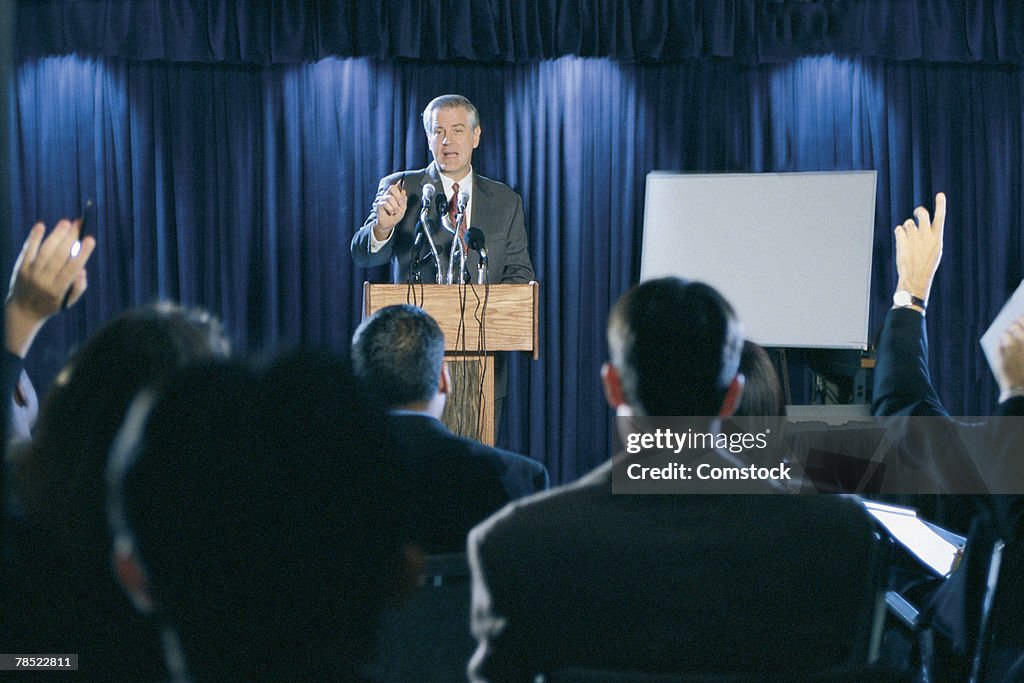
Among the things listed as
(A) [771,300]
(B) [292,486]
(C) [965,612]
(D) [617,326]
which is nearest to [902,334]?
(C) [965,612]

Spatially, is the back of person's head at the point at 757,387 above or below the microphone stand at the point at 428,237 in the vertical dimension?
below

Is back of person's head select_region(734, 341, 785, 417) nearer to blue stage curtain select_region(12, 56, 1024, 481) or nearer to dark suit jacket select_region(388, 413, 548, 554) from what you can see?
dark suit jacket select_region(388, 413, 548, 554)

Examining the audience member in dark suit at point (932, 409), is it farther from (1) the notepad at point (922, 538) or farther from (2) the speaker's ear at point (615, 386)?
(2) the speaker's ear at point (615, 386)

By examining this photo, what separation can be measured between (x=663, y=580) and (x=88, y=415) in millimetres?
754

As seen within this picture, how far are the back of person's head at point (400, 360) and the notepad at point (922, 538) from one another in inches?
35.3

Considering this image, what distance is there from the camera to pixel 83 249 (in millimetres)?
1033

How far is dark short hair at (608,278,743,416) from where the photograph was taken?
1.23m

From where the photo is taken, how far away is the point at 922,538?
168 cm

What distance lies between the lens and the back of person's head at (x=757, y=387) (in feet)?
5.74

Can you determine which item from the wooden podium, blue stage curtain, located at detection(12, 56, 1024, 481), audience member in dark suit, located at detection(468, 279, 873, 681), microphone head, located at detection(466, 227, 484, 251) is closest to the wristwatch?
audience member in dark suit, located at detection(468, 279, 873, 681)

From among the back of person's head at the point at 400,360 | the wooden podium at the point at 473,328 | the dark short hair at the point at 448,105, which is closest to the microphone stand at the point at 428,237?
the wooden podium at the point at 473,328

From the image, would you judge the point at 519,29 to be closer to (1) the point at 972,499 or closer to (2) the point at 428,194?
(2) the point at 428,194

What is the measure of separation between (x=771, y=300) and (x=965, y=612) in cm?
269

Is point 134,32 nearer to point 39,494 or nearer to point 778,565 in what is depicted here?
point 39,494
